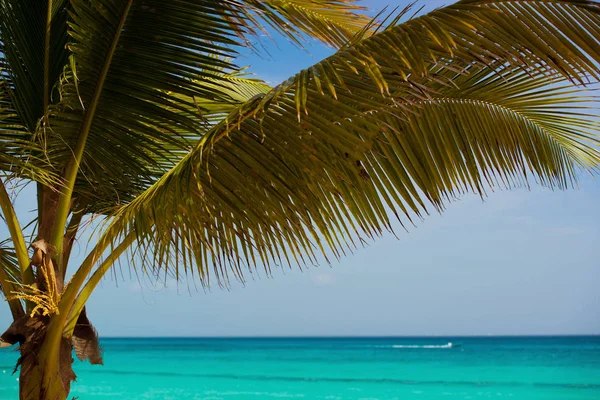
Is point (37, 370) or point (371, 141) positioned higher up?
point (371, 141)

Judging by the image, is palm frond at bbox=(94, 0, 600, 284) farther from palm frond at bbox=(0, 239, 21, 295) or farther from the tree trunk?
palm frond at bbox=(0, 239, 21, 295)

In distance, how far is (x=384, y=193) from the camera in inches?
114

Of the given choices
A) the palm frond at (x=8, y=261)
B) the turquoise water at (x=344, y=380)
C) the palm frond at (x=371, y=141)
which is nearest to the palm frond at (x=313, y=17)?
the palm frond at (x=371, y=141)

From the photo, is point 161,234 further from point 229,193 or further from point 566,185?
point 566,185

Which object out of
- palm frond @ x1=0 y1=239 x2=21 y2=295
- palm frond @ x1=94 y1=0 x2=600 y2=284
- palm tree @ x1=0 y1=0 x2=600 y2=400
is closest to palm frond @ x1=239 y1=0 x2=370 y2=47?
palm tree @ x1=0 y1=0 x2=600 y2=400

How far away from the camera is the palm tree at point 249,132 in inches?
87.5

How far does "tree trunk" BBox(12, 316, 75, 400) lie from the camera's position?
3141 mm

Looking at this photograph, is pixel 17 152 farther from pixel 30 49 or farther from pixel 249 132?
pixel 249 132

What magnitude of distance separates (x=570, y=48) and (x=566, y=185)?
1.67 meters

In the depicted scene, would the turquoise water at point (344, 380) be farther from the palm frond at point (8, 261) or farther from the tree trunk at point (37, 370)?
the tree trunk at point (37, 370)

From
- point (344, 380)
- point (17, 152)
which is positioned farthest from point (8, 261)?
point (344, 380)

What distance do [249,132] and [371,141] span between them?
50 cm

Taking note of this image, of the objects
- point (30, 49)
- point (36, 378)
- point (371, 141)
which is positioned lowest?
point (36, 378)

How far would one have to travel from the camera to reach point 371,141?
269 centimetres
